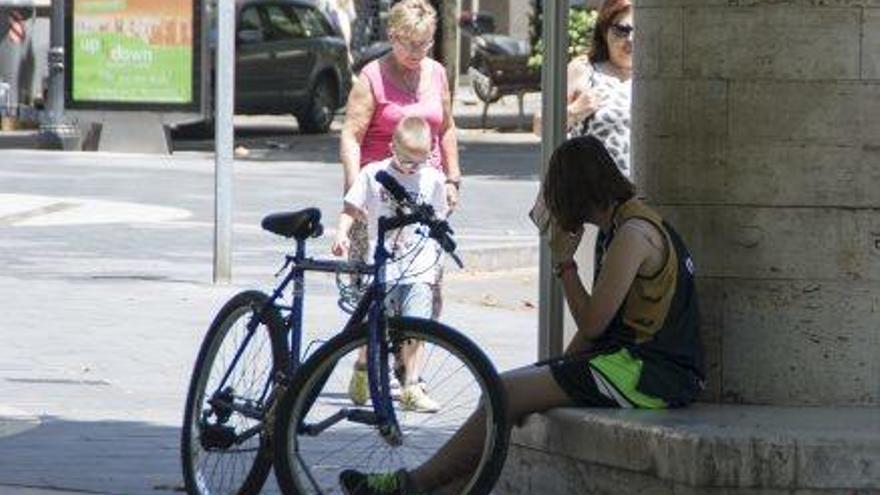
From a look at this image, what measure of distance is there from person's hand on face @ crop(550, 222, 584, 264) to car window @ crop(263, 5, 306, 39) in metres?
25.3

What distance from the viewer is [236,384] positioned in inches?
311

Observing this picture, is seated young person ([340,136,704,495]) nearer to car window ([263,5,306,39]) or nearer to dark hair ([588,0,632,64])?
dark hair ([588,0,632,64])

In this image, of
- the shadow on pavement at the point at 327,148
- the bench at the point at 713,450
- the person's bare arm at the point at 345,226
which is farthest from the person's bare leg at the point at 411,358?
the shadow on pavement at the point at 327,148

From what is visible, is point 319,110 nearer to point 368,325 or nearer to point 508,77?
point 508,77

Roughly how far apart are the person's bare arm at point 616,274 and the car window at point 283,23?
25464mm

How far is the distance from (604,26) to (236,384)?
3094mm

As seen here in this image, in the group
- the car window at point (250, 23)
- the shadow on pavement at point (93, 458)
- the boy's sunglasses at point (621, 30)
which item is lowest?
the shadow on pavement at point (93, 458)

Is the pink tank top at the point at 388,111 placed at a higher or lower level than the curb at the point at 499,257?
higher

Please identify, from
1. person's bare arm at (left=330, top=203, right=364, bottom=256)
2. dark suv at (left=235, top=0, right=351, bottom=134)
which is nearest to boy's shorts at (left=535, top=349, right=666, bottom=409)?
person's bare arm at (left=330, top=203, right=364, bottom=256)

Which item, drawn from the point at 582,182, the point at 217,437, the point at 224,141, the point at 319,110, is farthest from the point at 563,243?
the point at 319,110

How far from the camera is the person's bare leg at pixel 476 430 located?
7.29 metres

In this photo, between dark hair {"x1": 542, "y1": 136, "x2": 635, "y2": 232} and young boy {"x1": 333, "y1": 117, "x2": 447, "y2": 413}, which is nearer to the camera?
dark hair {"x1": 542, "y1": 136, "x2": 635, "y2": 232}

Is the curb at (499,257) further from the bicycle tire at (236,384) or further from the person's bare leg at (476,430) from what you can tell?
the person's bare leg at (476,430)

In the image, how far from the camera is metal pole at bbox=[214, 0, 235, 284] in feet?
49.8
